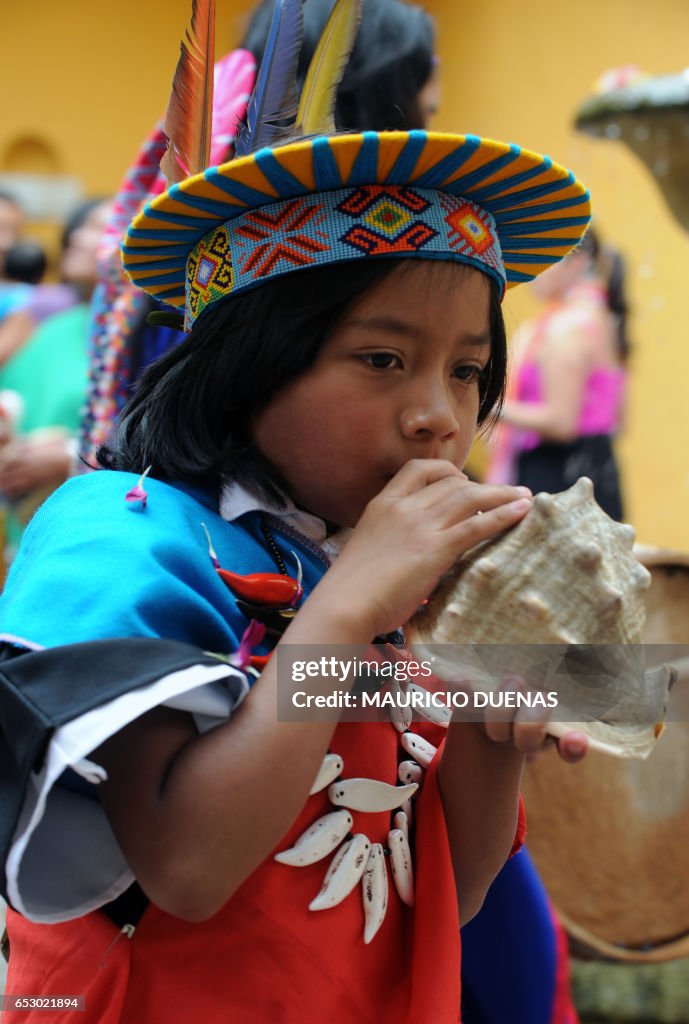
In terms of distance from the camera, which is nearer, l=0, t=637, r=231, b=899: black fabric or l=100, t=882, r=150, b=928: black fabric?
l=0, t=637, r=231, b=899: black fabric

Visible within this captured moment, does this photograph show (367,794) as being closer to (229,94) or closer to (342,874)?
(342,874)

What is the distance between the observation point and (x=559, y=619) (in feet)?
3.87

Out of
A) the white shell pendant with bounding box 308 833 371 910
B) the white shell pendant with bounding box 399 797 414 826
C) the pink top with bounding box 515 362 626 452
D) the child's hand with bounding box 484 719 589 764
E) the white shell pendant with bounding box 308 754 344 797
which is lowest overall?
the pink top with bounding box 515 362 626 452

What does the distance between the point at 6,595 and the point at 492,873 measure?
26.4 inches

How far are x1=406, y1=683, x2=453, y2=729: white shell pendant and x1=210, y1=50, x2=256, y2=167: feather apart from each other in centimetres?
94

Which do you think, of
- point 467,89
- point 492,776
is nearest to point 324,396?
point 492,776

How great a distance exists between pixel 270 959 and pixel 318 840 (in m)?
0.13

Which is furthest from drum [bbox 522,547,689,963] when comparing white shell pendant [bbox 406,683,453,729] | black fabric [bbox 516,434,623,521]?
black fabric [bbox 516,434,623,521]

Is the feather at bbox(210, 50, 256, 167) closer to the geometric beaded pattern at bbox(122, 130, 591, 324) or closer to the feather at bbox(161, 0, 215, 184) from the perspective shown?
the feather at bbox(161, 0, 215, 184)

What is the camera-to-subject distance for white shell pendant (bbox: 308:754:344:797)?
1294 millimetres

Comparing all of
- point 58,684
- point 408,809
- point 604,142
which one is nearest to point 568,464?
point 604,142

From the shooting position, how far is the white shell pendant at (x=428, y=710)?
1496mm

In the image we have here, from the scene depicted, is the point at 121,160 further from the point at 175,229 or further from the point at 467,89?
the point at 175,229

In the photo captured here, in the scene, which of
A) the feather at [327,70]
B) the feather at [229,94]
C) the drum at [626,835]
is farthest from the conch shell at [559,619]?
the drum at [626,835]
